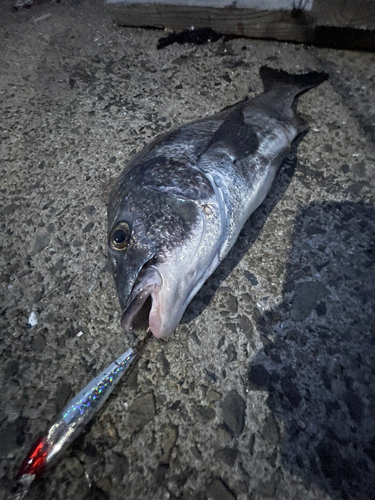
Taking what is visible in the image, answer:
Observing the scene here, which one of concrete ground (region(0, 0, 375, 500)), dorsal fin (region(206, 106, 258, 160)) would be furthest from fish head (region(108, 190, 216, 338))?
dorsal fin (region(206, 106, 258, 160))

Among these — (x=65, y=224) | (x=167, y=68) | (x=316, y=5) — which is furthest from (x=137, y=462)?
(x=316, y=5)

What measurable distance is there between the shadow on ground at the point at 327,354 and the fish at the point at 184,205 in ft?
2.09

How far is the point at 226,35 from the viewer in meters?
3.90

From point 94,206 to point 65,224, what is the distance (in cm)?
32

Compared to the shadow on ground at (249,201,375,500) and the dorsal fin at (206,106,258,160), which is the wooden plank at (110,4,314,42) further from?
the shadow on ground at (249,201,375,500)

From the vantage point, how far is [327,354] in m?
2.10

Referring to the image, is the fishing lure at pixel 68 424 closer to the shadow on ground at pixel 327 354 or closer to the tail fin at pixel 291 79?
the shadow on ground at pixel 327 354

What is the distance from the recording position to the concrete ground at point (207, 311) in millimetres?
1821

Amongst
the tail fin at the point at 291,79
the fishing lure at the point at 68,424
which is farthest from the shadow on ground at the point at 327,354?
the tail fin at the point at 291,79

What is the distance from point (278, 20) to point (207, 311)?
3.57 meters

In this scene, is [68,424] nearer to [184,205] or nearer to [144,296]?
[144,296]

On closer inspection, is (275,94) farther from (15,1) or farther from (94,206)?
(15,1)

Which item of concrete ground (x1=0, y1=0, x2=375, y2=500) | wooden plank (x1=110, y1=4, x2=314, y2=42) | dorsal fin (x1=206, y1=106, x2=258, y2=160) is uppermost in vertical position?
wooden plank (x1=110, y1=4, x2=314, y2=42)

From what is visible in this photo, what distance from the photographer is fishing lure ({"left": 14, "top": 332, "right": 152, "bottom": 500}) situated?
69.7 inches
